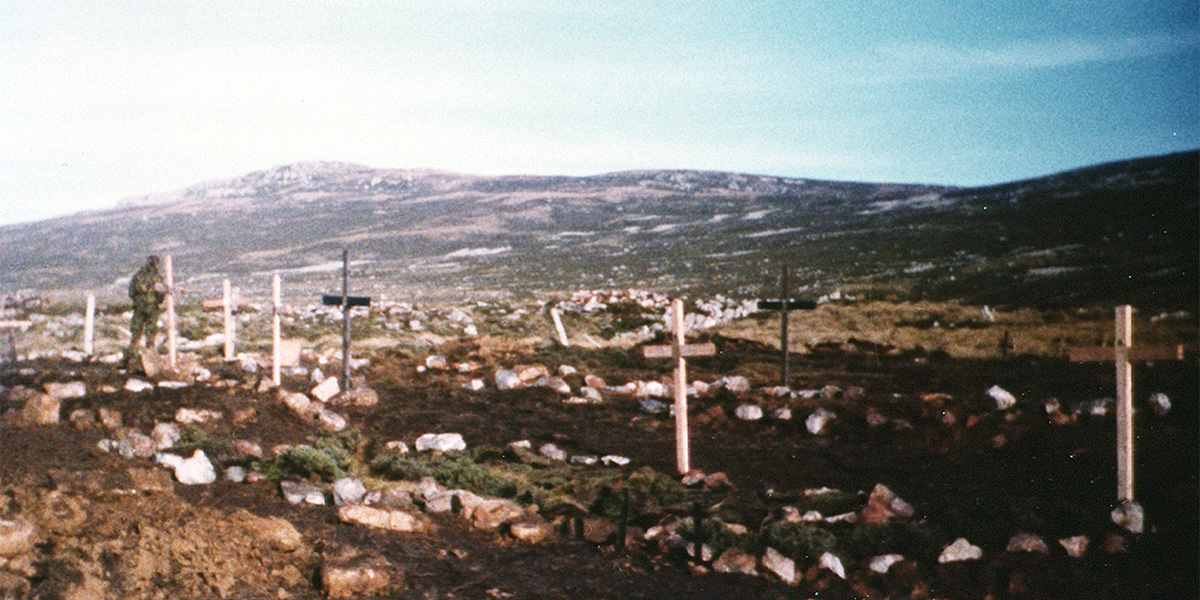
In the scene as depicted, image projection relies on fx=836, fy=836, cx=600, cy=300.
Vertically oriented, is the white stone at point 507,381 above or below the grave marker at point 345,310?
below

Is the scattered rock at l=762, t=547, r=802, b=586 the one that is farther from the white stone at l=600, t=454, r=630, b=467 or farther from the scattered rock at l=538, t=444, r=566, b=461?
the scattered rock at l=538, t=444, r=566, b=461

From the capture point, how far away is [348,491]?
9.59 m

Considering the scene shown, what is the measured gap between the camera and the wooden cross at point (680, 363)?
Result: 11766 mm

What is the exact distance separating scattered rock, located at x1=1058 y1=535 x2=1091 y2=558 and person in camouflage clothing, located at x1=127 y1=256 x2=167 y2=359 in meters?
17.2

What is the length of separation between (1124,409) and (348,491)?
28.5ft

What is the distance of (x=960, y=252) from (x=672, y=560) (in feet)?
242

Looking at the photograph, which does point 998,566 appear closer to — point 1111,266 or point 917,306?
point 917,306

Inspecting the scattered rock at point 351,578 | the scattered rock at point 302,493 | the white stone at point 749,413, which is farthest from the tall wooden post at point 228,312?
the scattered rock at point 351,578

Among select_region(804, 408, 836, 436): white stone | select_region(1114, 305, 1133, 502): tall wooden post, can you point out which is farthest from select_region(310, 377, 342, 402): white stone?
select_region(1114, 305, 1133, 502): tall wooden post

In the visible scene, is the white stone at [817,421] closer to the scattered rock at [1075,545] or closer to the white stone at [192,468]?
the scattered rock at [1075,545]

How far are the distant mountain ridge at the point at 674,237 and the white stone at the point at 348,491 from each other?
4418cm

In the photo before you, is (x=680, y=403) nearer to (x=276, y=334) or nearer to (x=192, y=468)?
(x=192, y=468)

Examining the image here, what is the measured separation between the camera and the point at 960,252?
74.8 m

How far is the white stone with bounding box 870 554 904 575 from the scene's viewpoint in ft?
25.8
